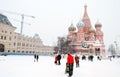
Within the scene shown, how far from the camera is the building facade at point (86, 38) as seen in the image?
8281 cm

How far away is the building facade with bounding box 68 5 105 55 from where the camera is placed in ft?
272

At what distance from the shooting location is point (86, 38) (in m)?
89.2

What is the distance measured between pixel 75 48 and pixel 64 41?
571cm

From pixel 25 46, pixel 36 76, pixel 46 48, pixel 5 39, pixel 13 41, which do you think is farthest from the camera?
pixel 46 48

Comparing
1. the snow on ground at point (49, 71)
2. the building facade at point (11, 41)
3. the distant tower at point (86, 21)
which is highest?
the distant tower at point (86, 21)

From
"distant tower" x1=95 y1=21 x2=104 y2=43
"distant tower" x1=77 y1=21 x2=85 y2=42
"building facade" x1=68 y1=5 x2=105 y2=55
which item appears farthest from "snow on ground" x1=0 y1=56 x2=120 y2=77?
"distant tower" x1=95 y1=21 x2=104 y2=43

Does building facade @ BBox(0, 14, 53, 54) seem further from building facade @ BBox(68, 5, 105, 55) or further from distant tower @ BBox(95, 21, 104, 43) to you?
distant tower @ BBox(95, 21, 104, 43)

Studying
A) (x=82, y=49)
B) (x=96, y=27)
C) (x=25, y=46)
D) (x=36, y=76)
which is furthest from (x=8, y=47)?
(x=36, y=76)

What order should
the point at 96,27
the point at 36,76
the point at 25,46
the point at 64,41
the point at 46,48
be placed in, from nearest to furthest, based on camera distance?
the point at 36,76, the point at 25,46, the point at 64,41, the point at 96,27, the point at 46,48

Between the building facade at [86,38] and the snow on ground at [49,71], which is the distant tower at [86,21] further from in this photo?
the snow on ground at [49,71]

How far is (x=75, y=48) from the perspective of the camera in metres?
83.8

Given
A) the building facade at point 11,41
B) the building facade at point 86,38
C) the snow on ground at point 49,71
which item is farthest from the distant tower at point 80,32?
the snow on ground at point 49,71

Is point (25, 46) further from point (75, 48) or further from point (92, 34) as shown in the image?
point (92, 34)

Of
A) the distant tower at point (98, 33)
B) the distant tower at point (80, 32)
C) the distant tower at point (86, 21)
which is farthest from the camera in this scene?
the distant tower at point (86, 21)
